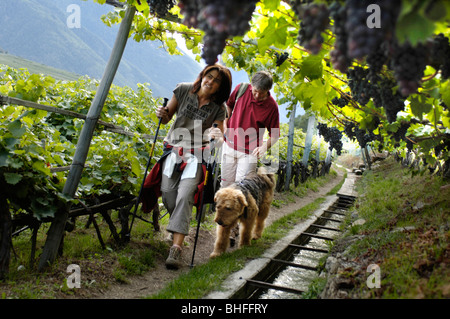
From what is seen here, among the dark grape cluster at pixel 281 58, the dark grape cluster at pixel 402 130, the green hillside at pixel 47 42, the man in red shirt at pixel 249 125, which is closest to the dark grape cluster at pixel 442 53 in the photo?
the dark grape cluster at pixel 281 58

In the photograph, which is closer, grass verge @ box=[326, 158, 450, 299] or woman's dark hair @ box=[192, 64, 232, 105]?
Answer: grass verge @ box=[326, 158, 450, 299]

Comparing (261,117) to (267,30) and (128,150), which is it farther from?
(267,30)

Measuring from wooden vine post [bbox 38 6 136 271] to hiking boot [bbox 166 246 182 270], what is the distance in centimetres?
120

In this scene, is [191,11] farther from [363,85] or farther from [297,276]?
[297,276]

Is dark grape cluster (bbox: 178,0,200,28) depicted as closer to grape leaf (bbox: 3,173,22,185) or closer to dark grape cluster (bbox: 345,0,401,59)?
dark grape cluster (bbox: 345,0,401,59)

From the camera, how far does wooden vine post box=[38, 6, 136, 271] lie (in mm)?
3100

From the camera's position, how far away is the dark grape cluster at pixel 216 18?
1.02 meters

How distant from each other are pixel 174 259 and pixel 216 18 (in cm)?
328

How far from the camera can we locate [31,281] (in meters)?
2.78

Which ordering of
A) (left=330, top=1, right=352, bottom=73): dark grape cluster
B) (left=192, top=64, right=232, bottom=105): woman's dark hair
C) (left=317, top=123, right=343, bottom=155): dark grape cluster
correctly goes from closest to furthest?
1. (left=330, top=1, right=352, bottom=73): dark grape cluster
2. (left=192, top=64, right=232, bottom=105): woman's dark hair
3. (left=317, top=123, right=343, bottom=155): dark grape cluster

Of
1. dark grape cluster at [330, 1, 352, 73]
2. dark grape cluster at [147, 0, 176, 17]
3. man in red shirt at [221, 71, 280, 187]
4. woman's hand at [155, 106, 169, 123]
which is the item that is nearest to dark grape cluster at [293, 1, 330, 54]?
dark grape cluster at [330, 1, 352, 73]
